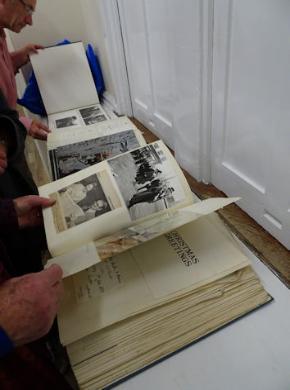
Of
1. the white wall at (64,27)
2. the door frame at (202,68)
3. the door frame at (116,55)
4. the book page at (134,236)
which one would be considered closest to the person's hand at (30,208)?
the book page at (134,236)

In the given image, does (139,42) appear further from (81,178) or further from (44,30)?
(81,178)

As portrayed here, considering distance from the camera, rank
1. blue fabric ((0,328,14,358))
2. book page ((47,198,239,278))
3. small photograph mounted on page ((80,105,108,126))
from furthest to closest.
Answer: small photograph mounted on page ((80,105,108,126)) < book page ((47,198,239,278)) < blue fabric ((0,328,14,358))

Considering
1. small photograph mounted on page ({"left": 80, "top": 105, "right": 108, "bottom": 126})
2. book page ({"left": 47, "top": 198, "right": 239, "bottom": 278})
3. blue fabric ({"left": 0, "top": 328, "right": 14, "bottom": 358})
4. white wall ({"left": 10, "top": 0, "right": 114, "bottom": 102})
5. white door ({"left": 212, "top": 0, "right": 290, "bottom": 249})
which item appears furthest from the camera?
white wall ({"left": 10, "top": 0, "right": 114, "bottom": 102})

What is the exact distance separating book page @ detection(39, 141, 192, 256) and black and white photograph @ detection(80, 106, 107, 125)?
762 mm

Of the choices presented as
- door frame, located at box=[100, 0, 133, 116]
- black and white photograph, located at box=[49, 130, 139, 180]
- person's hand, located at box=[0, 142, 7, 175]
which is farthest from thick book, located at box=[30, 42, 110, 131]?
person's hand, located at box=[0, 142, 7, 175]

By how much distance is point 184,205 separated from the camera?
1.63 ft

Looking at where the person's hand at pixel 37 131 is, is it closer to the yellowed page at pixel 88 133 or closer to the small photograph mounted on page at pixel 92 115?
the yellowed page at pixel 88 133

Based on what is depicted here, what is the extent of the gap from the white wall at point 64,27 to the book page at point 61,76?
0.19 m

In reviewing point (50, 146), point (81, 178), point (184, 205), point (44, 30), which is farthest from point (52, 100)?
point (184, 205)

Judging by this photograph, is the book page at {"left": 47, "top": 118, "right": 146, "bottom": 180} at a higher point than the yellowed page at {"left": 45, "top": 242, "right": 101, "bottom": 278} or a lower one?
lower

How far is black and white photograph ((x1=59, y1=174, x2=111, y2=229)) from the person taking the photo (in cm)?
49

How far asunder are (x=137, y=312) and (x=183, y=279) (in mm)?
83

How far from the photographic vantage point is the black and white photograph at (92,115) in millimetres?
1277

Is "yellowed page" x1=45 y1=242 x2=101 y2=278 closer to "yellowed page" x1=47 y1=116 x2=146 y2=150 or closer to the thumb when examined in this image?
the thumb
